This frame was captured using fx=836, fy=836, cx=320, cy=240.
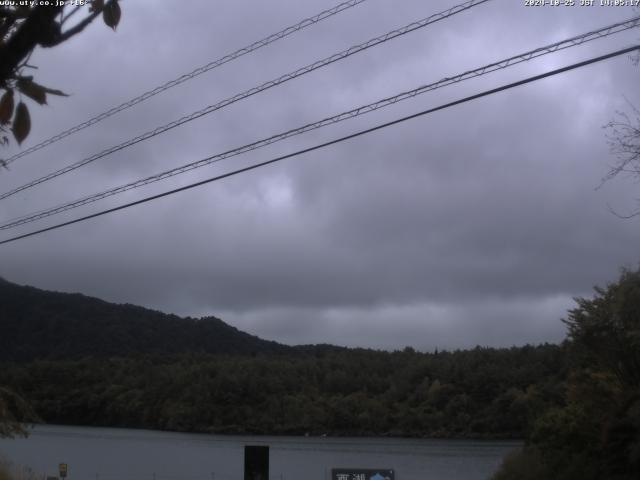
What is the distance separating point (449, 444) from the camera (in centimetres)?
6081

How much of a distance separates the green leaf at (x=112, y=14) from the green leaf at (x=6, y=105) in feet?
1.77

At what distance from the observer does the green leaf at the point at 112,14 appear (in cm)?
369

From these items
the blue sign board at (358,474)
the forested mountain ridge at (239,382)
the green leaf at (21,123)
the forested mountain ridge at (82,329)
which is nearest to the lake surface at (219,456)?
the forested mountain ridge at (239,382)

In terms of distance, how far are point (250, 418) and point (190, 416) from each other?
5.55 m

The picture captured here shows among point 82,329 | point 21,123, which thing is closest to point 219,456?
point 82,329

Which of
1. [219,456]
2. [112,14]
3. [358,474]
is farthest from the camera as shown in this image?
[219,456]

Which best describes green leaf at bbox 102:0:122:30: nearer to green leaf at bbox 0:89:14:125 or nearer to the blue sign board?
green leaf at bbox 0:89:14:125

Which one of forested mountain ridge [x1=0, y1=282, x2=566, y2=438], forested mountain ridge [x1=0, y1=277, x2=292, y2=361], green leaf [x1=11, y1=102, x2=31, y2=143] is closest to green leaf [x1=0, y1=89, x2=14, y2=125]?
green leaf [x1=11, y1=102, x2=31, y2=143]

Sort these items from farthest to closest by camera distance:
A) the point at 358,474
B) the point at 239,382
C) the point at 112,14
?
the point at 239,382 < the point at 358,474 < the point at 112,14

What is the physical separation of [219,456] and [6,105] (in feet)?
162

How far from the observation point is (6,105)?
11.7 ft

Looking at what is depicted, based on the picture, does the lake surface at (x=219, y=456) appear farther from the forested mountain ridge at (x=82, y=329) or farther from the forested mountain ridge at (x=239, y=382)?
the forested mountain ridge at (x=82, y=329)

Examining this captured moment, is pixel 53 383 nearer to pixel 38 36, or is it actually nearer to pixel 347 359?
pixel 347 359

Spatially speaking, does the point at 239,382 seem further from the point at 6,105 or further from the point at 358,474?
the point at 6,105
